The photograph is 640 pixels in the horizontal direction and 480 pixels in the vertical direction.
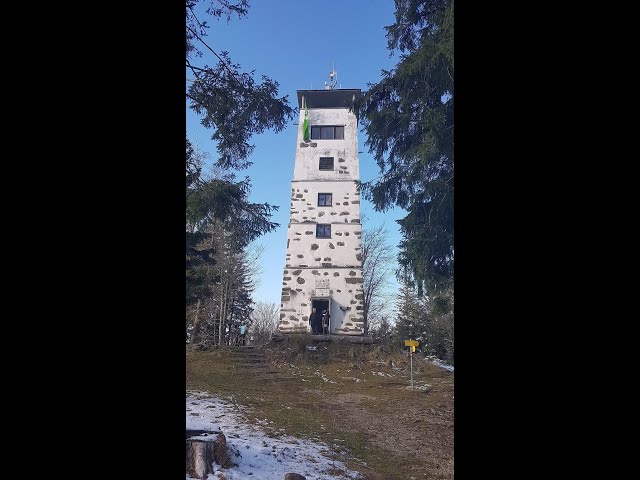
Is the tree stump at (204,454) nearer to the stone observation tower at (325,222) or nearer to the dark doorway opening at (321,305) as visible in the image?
the stone observation tower at (325,222)

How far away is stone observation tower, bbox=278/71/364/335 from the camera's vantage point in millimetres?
11148

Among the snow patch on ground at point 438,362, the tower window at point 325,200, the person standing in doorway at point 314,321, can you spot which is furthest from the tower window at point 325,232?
the snow patch on ground at point 438,362

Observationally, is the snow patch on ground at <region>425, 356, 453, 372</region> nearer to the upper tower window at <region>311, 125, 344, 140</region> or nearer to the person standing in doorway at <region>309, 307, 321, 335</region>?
the person standing in doorway at <region>309, 307, 321, 335</region>

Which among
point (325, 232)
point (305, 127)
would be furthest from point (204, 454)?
point (305, 127)

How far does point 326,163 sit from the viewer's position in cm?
1182

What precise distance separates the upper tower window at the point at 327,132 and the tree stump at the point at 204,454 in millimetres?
9672

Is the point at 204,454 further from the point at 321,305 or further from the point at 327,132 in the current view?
the point at 327,132

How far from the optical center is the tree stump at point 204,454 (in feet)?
10.5
